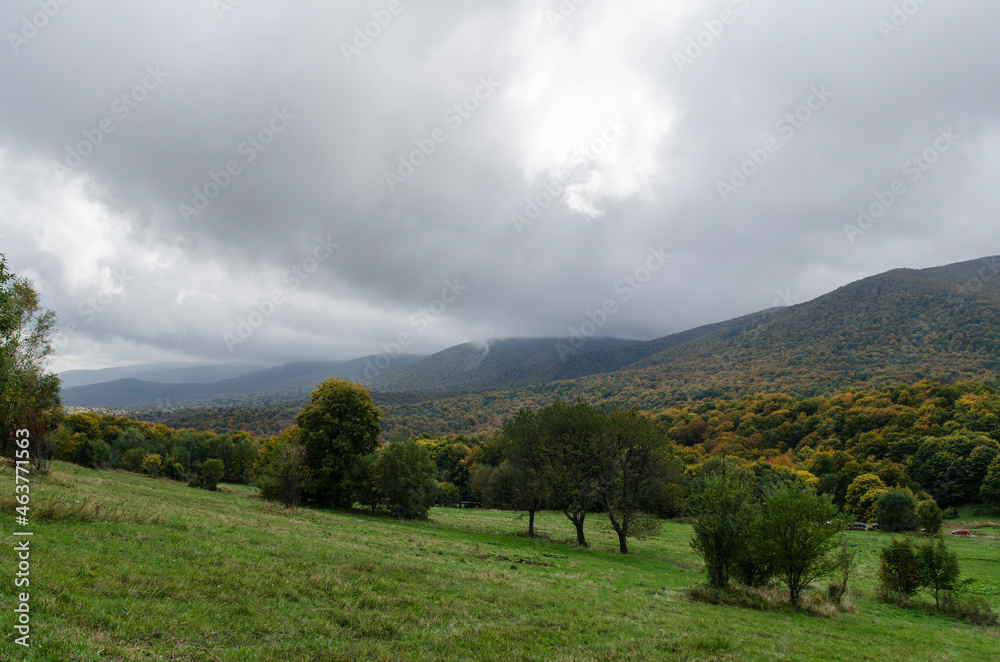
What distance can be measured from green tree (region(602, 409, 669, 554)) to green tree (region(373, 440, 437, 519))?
16.8 meters

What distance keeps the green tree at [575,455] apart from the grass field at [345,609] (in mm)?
11560

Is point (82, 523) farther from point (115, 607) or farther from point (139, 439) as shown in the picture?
point (139, 439)

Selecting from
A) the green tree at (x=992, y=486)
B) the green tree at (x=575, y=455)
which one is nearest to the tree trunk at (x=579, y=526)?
the green tree at (x=575, y=455)

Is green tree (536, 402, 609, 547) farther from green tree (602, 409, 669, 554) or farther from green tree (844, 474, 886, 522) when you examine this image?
green tree (844, 474, 886, 522)

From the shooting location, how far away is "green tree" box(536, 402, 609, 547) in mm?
35656

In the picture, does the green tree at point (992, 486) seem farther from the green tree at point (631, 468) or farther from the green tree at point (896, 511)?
the green tree at point (631, 468)

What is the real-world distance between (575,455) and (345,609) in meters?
28.4

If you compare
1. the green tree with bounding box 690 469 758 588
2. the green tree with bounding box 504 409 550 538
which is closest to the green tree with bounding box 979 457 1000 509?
the green tree with bounding box 690 469 758 588

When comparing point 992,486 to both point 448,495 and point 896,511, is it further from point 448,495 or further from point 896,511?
point 448,495

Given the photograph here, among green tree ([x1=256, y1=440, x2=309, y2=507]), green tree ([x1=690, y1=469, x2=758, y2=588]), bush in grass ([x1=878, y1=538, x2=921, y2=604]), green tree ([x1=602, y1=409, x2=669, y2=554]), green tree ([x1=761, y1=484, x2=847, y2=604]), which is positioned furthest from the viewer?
green tree ([x1=256, y1=440, x2=309, y2=507])

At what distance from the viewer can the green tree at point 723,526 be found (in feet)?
73.5

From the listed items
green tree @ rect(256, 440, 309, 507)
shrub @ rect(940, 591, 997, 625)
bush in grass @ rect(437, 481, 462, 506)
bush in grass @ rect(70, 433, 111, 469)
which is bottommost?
bush in grass @ rect(437, 481, 462, 506)

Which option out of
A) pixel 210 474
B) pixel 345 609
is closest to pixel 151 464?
pixel 210 474

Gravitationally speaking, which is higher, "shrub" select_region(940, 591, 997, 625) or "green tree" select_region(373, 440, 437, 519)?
"green tree" select_region(373, 440, 437, 519)
